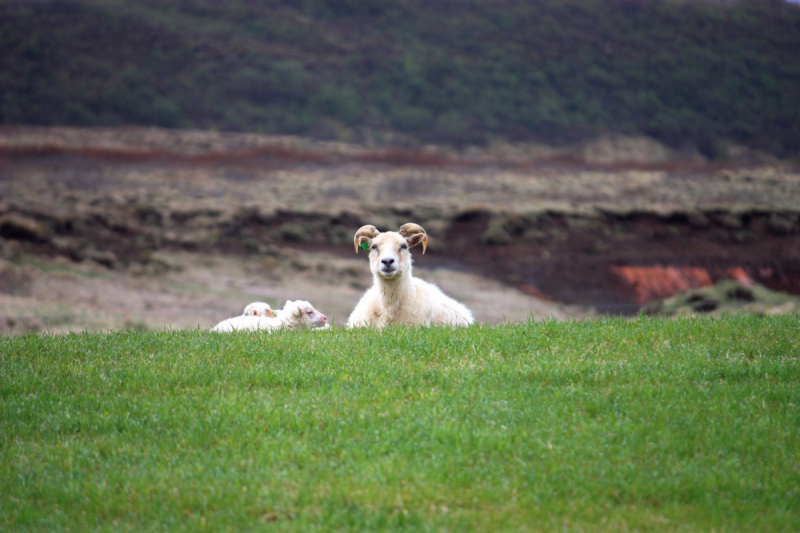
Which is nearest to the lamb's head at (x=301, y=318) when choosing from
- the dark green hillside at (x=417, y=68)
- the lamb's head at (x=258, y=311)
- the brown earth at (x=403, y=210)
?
the lamb's head at (x=258, y=311)

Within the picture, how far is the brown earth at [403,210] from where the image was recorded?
31812mm

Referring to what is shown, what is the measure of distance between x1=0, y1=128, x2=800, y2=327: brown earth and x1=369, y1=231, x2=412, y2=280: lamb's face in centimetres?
1532

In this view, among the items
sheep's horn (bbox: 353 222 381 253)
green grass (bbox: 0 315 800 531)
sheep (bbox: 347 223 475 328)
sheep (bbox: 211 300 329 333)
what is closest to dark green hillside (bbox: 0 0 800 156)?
sheep's horn (bbox: 353 222 381 253)

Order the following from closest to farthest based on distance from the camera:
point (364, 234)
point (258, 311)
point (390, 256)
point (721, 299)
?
point (390, 256)
point (258, 311)
point (364, 234)
point (721, 299)

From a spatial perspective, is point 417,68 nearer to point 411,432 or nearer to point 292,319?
point 292,319

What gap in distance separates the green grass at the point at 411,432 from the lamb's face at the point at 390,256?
1926 millimetres

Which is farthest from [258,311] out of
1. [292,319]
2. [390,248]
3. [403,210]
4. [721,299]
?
[403,210]

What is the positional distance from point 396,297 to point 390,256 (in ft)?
2.51

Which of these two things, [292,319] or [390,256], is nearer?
[390,256]

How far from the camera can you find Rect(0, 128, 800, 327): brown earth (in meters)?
31.8

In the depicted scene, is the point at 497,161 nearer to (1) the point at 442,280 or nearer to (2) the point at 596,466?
(1) the point at 442,280

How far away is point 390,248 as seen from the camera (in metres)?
11.2

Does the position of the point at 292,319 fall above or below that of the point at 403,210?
above

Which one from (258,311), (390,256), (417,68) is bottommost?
(258,311)
